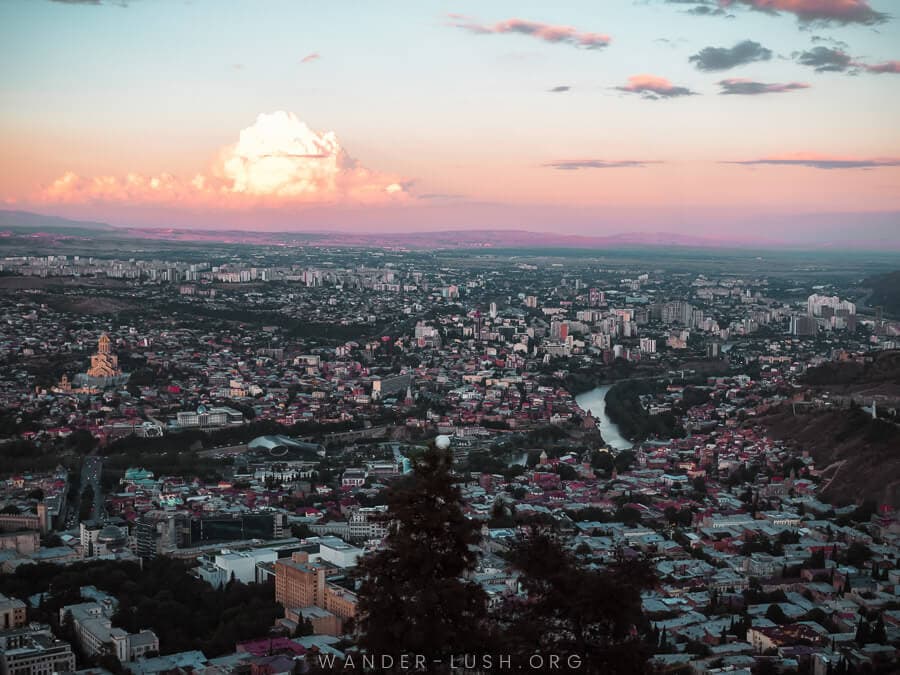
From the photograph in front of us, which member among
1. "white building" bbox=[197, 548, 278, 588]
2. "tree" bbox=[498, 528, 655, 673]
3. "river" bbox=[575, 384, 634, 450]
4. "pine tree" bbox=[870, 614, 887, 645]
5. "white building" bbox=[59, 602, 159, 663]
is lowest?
"river" bbox=[575, 384, 634, 450]

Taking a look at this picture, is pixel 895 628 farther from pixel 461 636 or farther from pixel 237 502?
pixel 237 502

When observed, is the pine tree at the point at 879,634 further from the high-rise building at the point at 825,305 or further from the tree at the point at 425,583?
the high-rise building at the point at 825,305

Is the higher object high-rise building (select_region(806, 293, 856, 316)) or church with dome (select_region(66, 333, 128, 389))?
high-rise building (select_region(806, 293, 856, 316))

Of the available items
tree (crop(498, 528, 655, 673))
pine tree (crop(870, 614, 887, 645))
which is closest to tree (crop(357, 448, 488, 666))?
tree (crop(498, 528, 655, 673))

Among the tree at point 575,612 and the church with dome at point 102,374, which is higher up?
the tree at point 575,612

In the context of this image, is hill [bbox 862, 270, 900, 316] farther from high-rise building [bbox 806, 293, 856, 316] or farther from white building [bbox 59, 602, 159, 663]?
white building [bbox 59, 602, 159, 663]

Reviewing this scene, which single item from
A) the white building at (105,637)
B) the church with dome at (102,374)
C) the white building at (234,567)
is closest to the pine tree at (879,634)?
the white building at (234,567)
